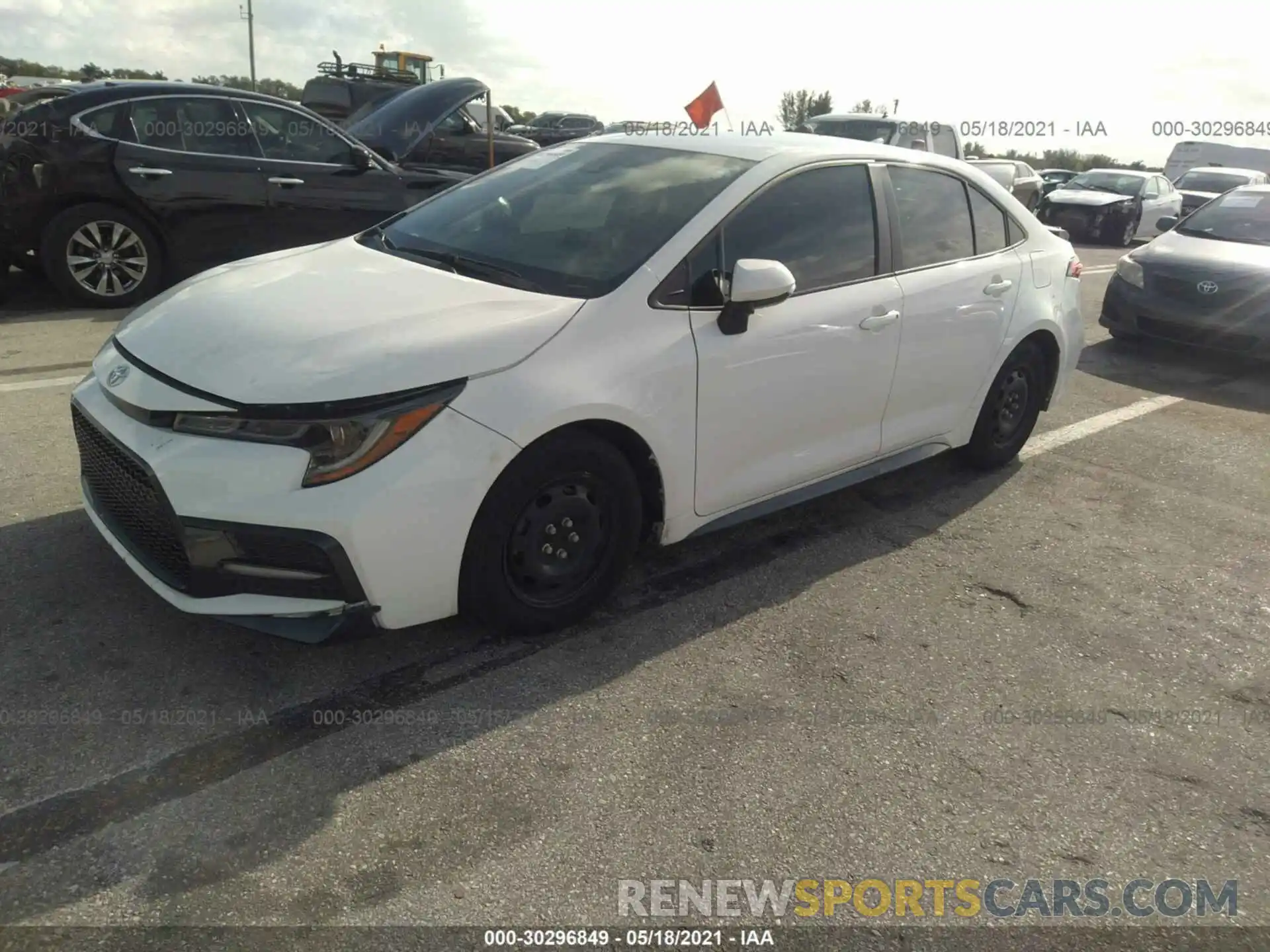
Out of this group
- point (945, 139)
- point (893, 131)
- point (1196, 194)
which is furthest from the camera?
point (1196, 194)

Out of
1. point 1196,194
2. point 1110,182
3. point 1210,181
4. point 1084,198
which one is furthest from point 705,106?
point 1210,181

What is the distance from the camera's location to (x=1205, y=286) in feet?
25.8

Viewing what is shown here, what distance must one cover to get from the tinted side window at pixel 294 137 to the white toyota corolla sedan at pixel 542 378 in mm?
4118

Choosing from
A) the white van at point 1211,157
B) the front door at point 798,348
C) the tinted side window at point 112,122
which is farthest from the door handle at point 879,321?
the white van at point 1211,157

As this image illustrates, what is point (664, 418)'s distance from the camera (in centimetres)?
328

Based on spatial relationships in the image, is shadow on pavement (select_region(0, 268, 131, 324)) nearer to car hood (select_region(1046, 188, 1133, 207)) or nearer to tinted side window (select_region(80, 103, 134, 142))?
tinted side window (select_region(80, 103, 134, 142))

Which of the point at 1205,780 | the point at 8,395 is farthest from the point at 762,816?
the point at 8,395

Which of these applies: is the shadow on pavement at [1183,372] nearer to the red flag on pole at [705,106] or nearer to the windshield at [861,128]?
the red flag on pole at [705,106]

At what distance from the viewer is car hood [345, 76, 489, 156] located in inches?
336

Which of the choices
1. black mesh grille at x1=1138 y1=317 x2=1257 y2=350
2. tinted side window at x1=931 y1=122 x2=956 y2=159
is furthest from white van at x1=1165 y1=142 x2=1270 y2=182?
black mesh grille at x1=1138 y1=317 x2=1257 y2=350

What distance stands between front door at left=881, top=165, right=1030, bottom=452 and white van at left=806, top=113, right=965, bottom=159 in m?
8.68

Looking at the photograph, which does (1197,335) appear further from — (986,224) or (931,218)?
(931,218)

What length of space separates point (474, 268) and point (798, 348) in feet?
4.00

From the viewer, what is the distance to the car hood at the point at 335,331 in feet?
9.02
